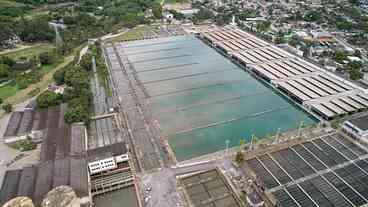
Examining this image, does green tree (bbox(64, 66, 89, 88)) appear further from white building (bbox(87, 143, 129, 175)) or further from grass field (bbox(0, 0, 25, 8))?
grass field (bbox(0, 0, 25, 8))

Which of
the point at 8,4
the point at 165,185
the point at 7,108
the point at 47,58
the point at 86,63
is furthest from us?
the point at 8,4

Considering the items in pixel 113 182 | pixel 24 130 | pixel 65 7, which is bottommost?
pixel 113 182

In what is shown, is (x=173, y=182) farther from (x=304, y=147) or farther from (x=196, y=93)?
(x=196, y=93)

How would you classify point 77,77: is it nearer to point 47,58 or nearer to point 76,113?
point 76,113

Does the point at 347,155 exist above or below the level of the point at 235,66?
below

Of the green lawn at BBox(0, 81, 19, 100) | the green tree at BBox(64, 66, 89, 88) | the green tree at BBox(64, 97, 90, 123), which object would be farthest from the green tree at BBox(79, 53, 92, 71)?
the green tree at BBox(64, 97, 90, 123)

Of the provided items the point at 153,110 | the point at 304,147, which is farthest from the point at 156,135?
the point at 304,147

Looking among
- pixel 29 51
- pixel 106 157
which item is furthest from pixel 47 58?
pixel 106 157
